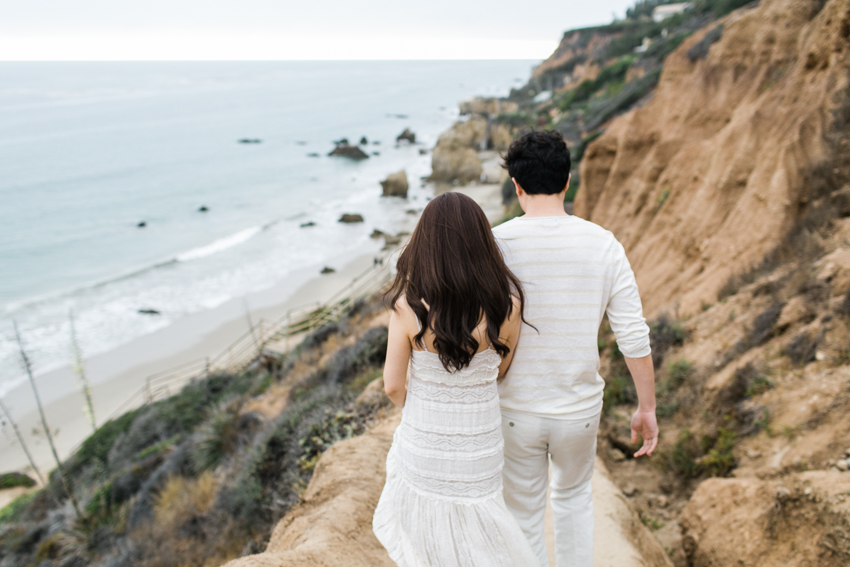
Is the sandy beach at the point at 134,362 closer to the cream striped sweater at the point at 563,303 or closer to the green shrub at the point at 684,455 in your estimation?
the green shrub at the point at 684,455

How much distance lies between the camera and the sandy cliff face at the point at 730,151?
5.81 m

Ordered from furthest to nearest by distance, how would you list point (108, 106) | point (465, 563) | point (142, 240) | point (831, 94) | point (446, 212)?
point (108, 106), point (142, 240), point (831, 94), point (465, 563), point (446, 212)

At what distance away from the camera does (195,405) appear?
36.4 feet

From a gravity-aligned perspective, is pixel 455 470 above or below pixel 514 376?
below

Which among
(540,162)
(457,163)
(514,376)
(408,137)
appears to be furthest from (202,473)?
(408,137)

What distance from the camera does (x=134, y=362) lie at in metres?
15.6

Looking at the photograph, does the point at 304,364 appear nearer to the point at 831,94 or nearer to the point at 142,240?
the point at 831,94

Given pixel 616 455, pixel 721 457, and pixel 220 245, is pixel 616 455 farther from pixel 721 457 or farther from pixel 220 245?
pixel 220 245

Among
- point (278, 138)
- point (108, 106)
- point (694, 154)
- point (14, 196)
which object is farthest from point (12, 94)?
point (694, 154)

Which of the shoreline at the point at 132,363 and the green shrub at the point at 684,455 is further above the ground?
the green shrub at the point at 684,455

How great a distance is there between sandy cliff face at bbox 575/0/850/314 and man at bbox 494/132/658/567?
450 centimetres

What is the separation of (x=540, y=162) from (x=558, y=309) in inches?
24.3

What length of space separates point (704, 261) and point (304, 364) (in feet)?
25.2

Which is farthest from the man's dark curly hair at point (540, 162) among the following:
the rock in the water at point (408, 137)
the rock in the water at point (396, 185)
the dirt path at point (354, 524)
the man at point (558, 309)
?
the rock in the water at point (408, 137)
